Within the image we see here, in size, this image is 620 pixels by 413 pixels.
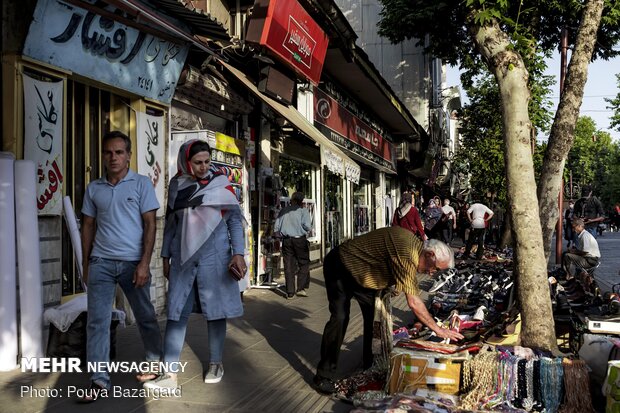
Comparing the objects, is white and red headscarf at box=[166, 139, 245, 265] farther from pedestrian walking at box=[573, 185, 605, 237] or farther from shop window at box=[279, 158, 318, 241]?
pedestrian walking at box=[573, 185, 605, 237]

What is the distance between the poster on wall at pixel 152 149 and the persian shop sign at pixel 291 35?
2.62m

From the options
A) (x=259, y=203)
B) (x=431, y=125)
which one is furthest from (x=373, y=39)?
(x=259, y=203)

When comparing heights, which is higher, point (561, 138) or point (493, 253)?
point (561, 138)

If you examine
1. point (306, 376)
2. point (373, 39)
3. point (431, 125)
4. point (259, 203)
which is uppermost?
point (373, 39)

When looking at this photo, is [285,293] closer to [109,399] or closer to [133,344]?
[133,344]

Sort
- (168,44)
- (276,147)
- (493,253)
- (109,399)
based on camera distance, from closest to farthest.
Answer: (109,399) → (168,44) → (276,147) → (493,253)

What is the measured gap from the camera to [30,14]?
5734 millimetres

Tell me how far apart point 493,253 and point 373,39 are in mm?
17491

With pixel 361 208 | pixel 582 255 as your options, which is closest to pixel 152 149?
pixel 582 255

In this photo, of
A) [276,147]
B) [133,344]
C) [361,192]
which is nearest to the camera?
[133,344]

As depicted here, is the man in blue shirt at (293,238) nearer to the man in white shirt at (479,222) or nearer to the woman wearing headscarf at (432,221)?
the man in white shirt at (479,222)

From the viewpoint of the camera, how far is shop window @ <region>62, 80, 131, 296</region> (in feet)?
22.9

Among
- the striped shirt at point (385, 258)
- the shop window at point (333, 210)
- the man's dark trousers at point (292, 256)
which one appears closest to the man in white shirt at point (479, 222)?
the shop window at point (333, 210)

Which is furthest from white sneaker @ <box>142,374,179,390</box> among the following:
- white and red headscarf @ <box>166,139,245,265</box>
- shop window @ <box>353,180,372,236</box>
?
shop window @ <box>353,180,372,236</box>
